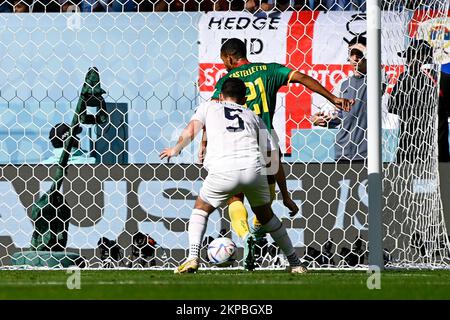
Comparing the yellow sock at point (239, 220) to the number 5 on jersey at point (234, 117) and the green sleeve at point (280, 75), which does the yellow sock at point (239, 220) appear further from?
the green sleeve at point (280, 75)

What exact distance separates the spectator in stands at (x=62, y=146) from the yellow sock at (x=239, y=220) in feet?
6.78

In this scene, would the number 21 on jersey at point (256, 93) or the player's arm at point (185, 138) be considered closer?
the player's arm at point (185, 138)

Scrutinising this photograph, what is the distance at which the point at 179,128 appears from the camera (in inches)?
392

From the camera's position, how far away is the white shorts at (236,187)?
24.5 feet

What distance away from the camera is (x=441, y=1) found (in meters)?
9.34

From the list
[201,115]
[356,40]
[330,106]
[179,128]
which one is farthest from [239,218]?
[356,40]

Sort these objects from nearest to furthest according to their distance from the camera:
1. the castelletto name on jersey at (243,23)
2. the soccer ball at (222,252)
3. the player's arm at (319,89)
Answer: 1. the player's arm at (319,89)
2. the soccer ball at (222,252)
3. the castelletto name on jersey at (243,23)

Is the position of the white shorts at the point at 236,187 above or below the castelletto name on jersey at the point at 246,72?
below

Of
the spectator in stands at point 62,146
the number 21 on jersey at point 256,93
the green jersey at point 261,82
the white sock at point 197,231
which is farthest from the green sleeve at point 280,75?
the spectator in stands at point 62,146

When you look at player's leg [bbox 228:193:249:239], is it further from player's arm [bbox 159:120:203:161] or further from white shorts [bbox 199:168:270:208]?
player's arm [bbox 159:120:203:161]

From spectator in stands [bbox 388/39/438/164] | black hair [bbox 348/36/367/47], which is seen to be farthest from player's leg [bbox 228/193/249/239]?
black hair [bbox 348/36/367/47]

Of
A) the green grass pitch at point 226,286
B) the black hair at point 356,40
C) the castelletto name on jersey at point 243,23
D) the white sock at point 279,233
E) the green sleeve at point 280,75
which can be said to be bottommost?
the green grass pitch at point 226,286

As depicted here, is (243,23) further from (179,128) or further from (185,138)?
(185,138)

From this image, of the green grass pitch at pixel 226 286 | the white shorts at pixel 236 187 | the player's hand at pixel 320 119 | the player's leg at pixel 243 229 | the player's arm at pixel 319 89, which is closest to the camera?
the green grass pitch at pixel 226 286
